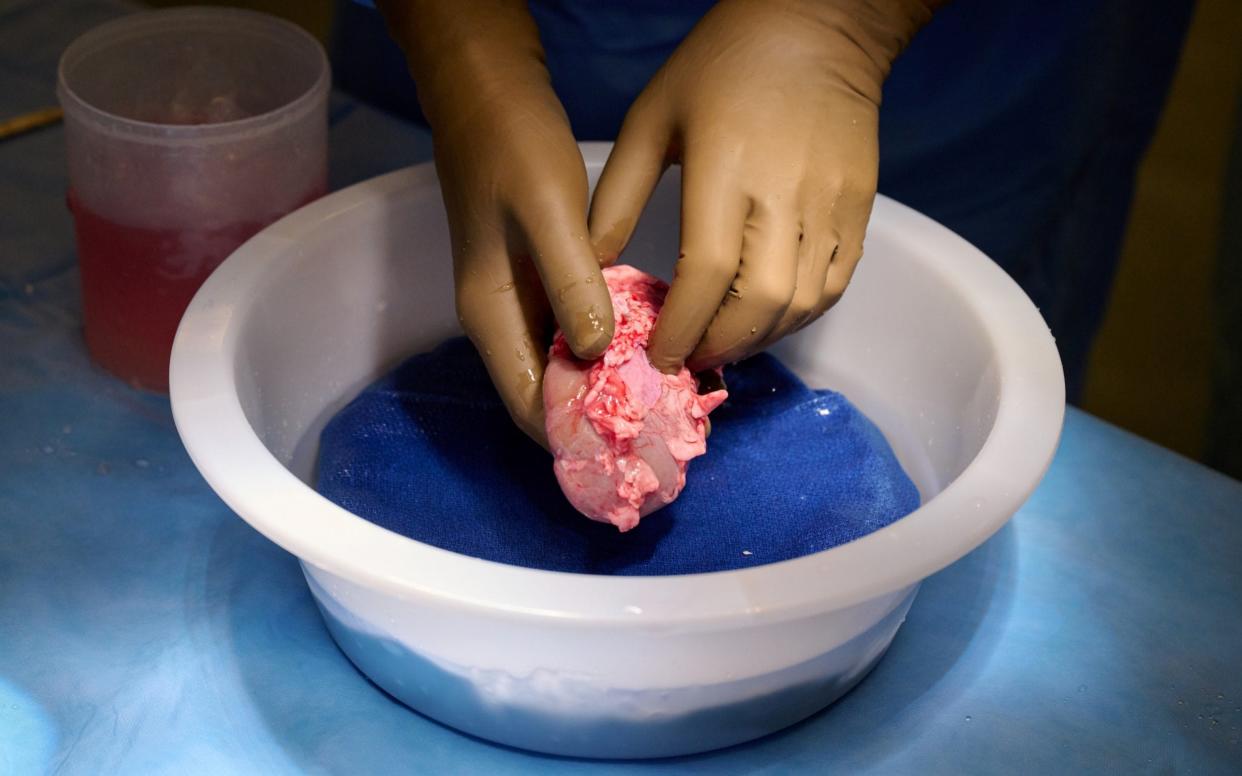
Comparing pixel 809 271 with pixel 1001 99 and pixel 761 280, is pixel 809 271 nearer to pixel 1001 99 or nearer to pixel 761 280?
pixel 761 280

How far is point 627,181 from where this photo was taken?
102cm

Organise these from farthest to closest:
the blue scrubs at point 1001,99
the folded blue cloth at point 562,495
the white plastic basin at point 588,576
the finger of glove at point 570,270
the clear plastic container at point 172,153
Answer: the blue scrubs at point 1001,99 < the clear plastic container at point 172,153 < the folded blue cloth at point 562,495 < the finger of glove at point 570,270 < the white plastic basin at point 588,576

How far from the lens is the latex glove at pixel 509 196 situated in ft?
3.08

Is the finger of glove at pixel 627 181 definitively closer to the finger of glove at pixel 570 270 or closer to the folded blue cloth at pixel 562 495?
the finger of glove at pixel 570 270

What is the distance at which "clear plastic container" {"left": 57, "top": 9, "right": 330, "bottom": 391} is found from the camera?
3.90 feet

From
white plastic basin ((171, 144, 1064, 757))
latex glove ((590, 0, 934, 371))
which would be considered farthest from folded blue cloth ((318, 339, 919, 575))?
latex glove ((590, 0, 934, 371))

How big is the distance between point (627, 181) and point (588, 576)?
0.36 m


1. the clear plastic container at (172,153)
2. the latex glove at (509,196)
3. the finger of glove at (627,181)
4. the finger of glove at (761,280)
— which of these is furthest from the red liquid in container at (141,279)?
the finger of glove at (761,280)

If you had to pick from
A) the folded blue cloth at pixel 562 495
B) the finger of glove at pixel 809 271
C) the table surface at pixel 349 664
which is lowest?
the table surface at pixel 349 664

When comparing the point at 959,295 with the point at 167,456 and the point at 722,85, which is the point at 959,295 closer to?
the point at 722,85

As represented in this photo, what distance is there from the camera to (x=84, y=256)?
1268mm

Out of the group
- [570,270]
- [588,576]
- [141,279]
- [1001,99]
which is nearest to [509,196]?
[570,270]

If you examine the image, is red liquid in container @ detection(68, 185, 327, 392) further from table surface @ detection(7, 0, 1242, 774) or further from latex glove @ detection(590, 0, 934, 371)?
latex glove @ detection(590, 0, 934, 371)

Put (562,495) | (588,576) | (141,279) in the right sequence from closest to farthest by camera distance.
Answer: (588,576) < (562,495) < (141,279)
